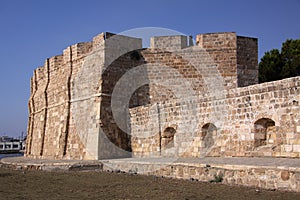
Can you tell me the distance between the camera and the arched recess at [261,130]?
28.8 ft

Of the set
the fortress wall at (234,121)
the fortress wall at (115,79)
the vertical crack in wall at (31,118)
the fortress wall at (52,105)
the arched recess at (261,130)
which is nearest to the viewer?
the fortress wall at (234,121)

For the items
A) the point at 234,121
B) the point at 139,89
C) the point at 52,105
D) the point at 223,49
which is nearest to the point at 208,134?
the point at 234,121

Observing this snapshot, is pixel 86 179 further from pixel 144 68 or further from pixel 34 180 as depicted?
pixel 144 68

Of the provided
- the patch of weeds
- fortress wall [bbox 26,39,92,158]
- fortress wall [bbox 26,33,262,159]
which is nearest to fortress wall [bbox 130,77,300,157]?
fortress wall [bbox 26,33,262,159]

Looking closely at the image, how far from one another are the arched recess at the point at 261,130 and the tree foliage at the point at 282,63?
10756 mm

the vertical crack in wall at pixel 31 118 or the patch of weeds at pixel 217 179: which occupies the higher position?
the vertical crack in wall at pixel 31 118

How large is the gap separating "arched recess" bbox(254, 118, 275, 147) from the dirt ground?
210 cm

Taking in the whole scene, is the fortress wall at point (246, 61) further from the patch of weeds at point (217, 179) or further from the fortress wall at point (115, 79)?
the patch of weeds at point (217, 179)

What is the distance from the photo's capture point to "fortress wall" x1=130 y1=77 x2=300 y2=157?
802 centimetres

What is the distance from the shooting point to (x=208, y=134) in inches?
410

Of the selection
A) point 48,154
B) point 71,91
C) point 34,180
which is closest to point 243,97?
point 34,180

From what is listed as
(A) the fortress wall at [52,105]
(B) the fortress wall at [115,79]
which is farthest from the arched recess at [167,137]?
(A) the fortress wall at [52,105]

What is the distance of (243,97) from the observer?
9156 mm

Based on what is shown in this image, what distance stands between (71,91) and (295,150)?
927cm
